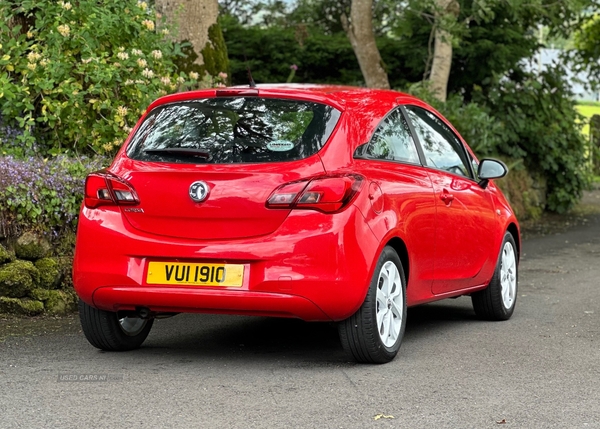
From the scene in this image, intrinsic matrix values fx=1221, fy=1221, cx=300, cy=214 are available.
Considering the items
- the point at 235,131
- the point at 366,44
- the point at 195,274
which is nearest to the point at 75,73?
the point at 235,131

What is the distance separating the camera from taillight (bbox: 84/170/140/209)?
6.68 m

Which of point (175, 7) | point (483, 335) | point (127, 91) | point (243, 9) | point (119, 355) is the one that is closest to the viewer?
point (119, 355)

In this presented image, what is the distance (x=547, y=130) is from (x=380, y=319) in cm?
1223

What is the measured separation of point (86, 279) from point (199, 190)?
0.84m

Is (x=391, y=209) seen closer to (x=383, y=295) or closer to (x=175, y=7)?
(x=383, y=295)

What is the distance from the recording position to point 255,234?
6414 millimetres

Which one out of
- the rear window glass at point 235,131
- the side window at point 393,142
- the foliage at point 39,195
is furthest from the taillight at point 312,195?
the foliage at point 39,195

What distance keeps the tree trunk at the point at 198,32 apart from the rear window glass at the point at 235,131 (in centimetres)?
538

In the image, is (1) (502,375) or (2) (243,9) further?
(2) (243,9)

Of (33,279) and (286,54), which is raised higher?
(286,54)

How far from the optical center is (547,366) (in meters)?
6.83

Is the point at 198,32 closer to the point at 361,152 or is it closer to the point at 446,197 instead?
the point at 446,197

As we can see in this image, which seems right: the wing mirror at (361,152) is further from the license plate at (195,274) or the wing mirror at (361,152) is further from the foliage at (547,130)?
the foliage at (547,130)

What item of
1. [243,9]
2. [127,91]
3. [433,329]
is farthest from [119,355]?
[243,9]
